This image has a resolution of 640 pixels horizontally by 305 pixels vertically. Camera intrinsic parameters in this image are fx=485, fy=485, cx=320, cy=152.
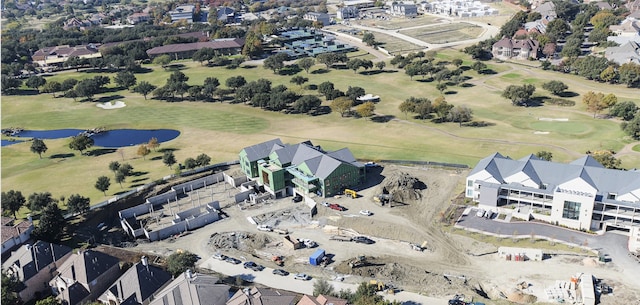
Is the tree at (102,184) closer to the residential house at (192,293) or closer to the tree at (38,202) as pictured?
the tree at (38,202)

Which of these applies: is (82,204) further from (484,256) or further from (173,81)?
(173,81)

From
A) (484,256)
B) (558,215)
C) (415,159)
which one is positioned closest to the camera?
(484,256)

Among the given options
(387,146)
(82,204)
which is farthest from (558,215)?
(82,204)

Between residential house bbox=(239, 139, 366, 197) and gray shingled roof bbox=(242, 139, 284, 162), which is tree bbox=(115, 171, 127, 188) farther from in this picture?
gray shingled roof bbox=(242, 139, 284, 162)

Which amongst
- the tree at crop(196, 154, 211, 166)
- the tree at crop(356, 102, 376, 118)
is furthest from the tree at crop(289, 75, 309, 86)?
the tree at crop(196, 154, 211, 166)

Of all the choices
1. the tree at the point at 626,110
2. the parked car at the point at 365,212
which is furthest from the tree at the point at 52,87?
the tree at the point at 626,110

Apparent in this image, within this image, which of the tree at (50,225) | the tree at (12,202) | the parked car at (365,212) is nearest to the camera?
the tree at (50,225)
